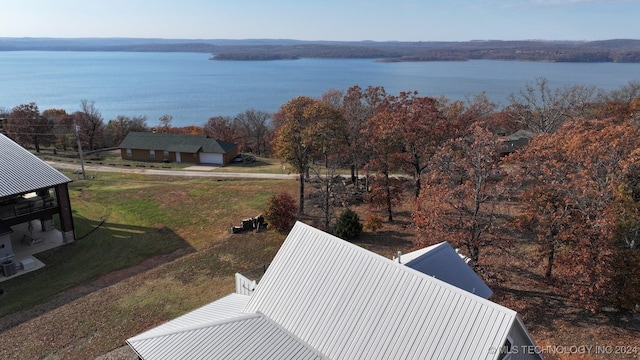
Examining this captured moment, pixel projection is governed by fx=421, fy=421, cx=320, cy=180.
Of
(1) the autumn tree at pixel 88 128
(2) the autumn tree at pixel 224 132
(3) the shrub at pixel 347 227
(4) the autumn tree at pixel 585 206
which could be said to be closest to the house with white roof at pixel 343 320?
(4) the autumn tree at pixel 585 206

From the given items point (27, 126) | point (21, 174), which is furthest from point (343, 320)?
point (27, 126)

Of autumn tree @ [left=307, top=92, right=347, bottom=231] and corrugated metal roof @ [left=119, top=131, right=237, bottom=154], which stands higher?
autumn tree @ [left=307, top=92, right=347, bottom=231]

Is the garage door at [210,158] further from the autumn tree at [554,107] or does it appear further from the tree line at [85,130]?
the autumn tree at [554,107]

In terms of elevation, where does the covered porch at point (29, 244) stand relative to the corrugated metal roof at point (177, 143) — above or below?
below

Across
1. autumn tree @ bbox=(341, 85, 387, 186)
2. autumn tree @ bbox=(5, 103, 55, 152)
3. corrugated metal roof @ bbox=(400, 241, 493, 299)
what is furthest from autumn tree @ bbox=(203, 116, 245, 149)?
corrugated metal roof @ bbox=(400, 241, 493, 299)

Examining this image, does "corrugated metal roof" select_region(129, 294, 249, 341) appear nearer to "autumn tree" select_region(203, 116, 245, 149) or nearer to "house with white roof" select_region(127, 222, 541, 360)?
"house with white roof" select_region(127, 222, 541, 360)

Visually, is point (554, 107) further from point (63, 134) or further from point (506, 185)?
point (63, 134)

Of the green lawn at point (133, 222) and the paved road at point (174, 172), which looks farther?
the paved road at point (174, 172)
